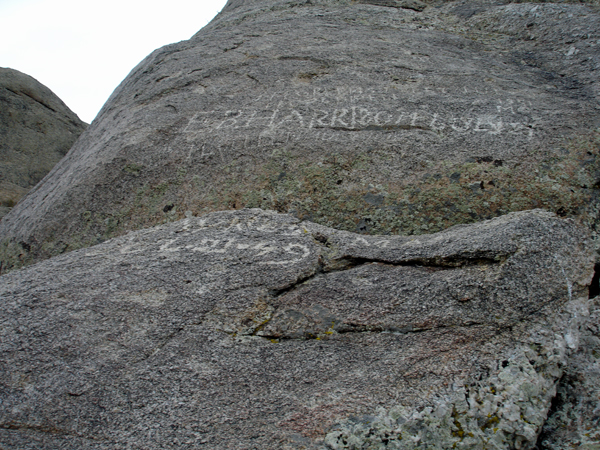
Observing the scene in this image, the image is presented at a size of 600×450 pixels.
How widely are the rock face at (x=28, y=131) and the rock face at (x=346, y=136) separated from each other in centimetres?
145

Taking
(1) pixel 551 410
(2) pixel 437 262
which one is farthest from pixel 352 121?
(1) pixel 551 410

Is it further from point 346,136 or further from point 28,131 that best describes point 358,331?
point 28,131

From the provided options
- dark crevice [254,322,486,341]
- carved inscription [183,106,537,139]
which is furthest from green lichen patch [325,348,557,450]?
carved inscription [183,106,537,139]

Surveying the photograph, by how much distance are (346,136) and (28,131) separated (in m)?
4.79

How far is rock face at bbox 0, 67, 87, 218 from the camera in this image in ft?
19.9

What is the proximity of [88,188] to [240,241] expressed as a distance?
5.74ft

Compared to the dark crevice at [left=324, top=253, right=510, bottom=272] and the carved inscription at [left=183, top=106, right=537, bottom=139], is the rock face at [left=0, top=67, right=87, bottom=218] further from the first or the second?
the dark crevice at [left=324, top=253, right=510, bottom=272]

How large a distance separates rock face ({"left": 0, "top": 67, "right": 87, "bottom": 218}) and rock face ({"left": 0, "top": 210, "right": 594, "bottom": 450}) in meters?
3.74

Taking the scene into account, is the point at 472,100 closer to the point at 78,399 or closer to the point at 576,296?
the point at 576,296

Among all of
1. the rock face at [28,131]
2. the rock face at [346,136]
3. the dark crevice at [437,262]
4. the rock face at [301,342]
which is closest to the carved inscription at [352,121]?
the rock face at [346,136]

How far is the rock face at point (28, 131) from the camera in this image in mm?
6051

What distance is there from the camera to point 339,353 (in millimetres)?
2250

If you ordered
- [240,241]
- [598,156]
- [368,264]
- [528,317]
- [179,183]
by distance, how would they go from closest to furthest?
[528,317], [368,264], [240,241], [598,156], [179,183]

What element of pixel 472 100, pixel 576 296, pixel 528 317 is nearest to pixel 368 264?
pixel 528 317
